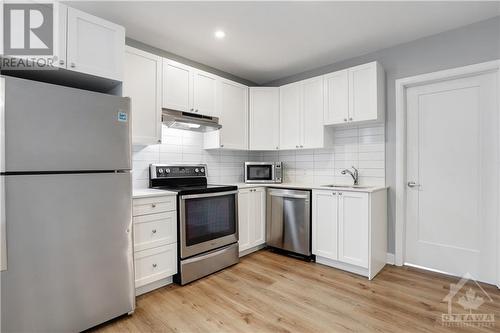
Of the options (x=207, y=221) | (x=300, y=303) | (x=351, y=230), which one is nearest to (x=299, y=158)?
(x=351, y=230)

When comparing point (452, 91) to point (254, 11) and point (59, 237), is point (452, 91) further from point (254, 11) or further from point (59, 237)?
point (59, 237)

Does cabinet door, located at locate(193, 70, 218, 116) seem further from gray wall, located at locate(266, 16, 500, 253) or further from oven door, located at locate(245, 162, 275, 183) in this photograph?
gray wall, located at locate(266, 16, 500, 253)

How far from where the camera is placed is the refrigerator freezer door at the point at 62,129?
148cm

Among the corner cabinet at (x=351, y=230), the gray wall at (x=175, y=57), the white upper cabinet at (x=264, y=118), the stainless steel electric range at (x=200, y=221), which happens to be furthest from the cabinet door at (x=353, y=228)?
the gray wall at (x=175, y=57)

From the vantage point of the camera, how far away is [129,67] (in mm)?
2420

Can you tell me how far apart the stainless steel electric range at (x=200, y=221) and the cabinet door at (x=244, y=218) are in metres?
0.13

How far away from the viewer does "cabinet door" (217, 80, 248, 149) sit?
A: 3.37 metres

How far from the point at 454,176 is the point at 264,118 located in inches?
95.8

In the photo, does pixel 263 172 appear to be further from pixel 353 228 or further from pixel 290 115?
pixel 353 228

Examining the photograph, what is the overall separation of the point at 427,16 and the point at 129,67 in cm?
294

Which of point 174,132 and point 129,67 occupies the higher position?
point 129,67

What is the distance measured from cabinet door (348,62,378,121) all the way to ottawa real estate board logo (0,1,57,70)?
9.56 ft

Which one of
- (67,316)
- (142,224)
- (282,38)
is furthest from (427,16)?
(67,316)

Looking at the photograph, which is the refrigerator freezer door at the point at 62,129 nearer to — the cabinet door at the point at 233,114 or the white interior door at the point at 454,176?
the cabinet door at the point at 233,114
